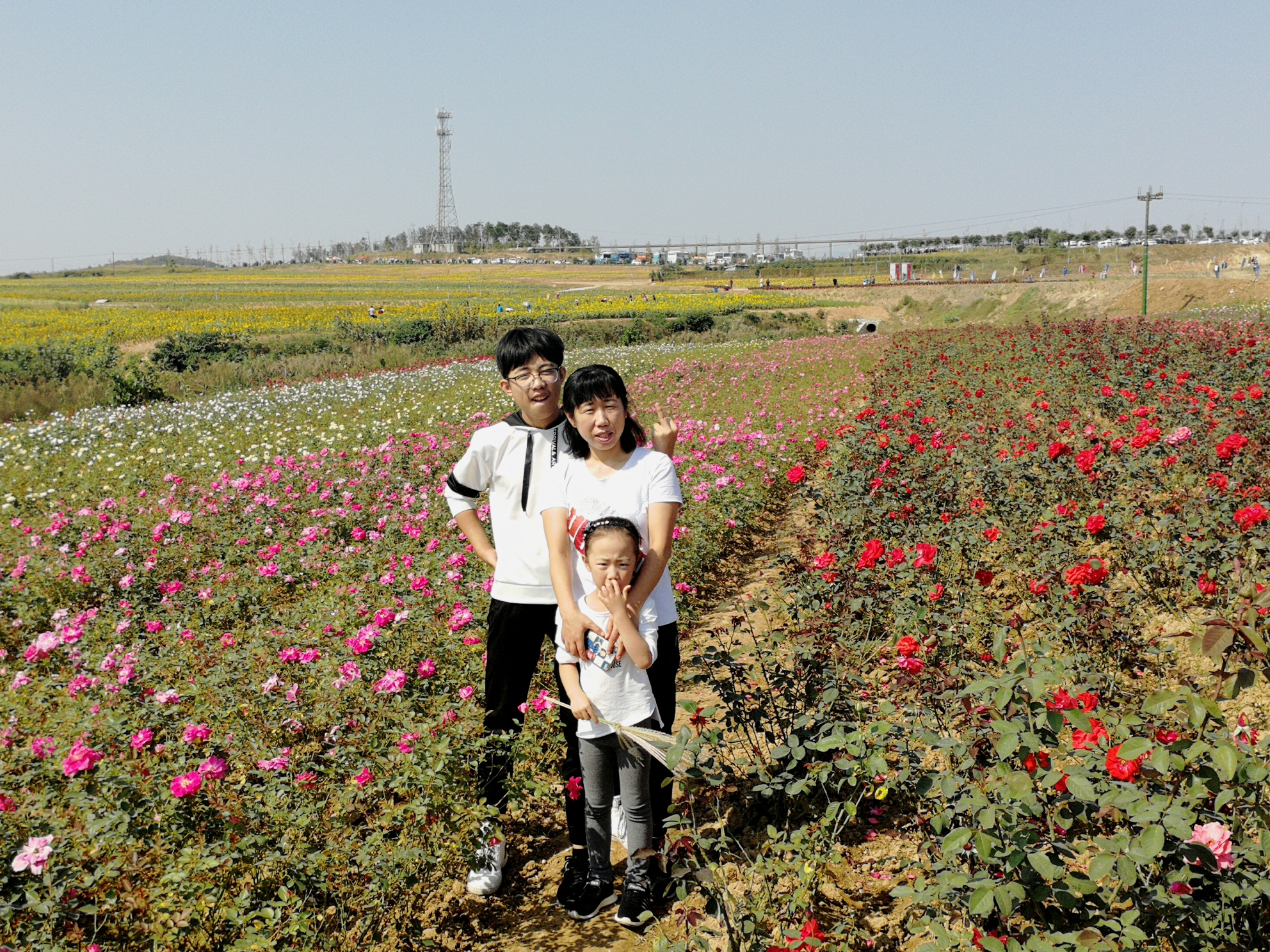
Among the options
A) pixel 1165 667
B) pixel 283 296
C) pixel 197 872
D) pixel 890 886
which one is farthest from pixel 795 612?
pixel 283 296

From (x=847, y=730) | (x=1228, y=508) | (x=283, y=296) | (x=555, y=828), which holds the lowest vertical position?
(x=555, y=828)

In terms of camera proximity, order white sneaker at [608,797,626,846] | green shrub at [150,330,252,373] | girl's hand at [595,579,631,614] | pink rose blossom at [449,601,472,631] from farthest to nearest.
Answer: green shrub at [150,330,252,373]
pink rose blossom at [449,601,472,631]
white sneaker at [608,797,626,846]
girl's hand at [595,579,631,614]

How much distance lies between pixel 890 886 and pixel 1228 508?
2246 millimetres

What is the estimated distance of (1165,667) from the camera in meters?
3.19

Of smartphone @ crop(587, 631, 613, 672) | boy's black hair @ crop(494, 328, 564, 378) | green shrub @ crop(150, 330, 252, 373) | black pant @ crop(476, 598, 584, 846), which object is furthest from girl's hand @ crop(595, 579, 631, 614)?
green shrub @ crop(150, 330, 252, 373)

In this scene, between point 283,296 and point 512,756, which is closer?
point 512,756

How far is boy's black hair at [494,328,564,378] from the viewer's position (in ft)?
8.20

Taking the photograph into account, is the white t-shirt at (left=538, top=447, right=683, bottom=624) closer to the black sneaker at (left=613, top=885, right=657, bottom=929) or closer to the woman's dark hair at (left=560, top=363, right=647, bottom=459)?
the woman's dark hair at (left=560, top=363, right=647, bottom=459)

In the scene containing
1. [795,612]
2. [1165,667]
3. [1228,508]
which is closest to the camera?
[795,612]

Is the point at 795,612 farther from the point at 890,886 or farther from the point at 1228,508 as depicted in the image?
the point at 1228,508

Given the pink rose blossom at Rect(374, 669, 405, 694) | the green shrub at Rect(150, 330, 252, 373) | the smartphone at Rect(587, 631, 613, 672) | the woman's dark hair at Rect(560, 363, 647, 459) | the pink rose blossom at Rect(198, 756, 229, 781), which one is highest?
the green shrub at Rect(150, 330, 252, 373)

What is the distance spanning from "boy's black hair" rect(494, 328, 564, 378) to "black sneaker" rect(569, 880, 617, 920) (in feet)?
4.82

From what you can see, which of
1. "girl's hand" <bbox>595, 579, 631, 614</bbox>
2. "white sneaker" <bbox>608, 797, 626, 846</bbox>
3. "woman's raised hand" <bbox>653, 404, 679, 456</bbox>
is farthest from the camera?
"white sneaker" <bbox>608, 797, 626, 846</bbox>

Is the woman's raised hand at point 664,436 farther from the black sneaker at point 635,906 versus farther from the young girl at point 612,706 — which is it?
the black sneaker at point 635,906
